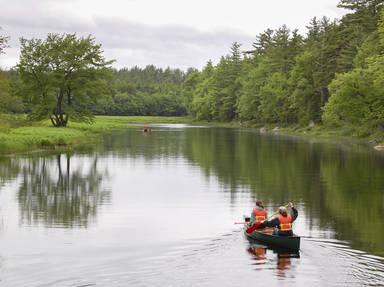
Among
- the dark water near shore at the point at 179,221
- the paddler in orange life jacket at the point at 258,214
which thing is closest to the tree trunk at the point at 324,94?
the dark water near shore at the point at 179,221

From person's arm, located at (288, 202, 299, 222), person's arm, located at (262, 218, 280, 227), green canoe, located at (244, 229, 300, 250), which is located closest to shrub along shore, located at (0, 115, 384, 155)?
person's arm, located at (288, 202, 299, 222)

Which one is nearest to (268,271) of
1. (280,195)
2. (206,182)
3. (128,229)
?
(128,229)

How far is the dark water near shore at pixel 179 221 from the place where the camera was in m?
18.1

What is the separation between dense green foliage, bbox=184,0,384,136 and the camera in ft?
249

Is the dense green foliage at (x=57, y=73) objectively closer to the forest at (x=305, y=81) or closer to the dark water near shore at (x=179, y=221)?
the forest at (x=305, y=81)

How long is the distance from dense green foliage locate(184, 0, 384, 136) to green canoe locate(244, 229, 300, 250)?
1881 inches

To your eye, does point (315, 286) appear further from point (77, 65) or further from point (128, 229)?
point (77, 65)

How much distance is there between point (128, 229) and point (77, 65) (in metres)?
66.9

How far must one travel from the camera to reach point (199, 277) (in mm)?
17578

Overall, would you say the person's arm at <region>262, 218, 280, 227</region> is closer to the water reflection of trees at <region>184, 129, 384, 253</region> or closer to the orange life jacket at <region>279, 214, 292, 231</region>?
the orange life jacket at <region>279, 214, 292, 231</region>

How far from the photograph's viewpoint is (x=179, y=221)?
87.9 feet

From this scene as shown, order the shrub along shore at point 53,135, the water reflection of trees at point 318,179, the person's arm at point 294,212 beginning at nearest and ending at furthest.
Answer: the person's arm at point 294,212 → the water reflection of trees at point 318,179 → the shrub along shore at point 53,135

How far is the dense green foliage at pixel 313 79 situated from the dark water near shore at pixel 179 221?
24186 mm

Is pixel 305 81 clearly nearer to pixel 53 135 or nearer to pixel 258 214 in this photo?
pixel 53 135
